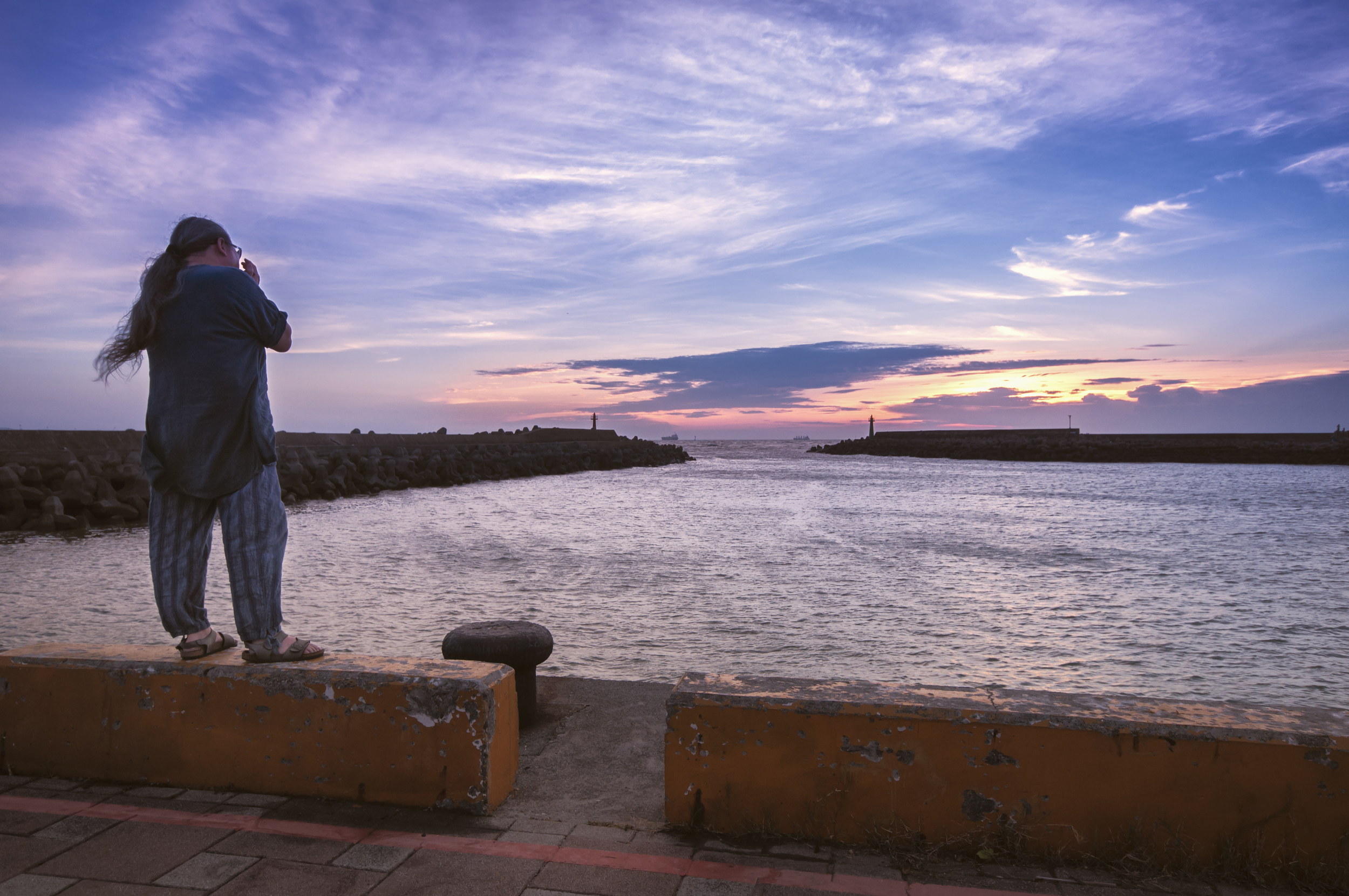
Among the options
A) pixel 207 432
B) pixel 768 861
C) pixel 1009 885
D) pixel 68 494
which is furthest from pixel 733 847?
pixel 68 494

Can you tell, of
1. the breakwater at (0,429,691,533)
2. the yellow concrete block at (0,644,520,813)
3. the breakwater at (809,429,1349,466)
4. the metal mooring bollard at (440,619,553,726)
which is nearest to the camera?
the yellow concrete block at (0,644,520,813)

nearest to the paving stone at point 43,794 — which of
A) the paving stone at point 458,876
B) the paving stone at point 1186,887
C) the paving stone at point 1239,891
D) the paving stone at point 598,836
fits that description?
the paving stone at point 458,876

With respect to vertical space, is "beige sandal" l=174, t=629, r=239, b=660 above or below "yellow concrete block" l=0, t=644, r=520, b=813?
above

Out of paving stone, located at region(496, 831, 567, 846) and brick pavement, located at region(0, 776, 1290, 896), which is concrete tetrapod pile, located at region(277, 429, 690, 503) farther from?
paving stone, located at region(496, 831, 567, 846)

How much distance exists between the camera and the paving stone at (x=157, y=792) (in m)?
2.81

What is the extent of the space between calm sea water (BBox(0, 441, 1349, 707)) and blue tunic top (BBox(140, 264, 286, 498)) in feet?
12.8

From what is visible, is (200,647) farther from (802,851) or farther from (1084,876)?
(1084,876)

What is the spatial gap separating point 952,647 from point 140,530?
13762mm

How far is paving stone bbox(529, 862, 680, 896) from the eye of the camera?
228cm

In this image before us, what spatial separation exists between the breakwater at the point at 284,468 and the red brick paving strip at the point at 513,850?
3163mm

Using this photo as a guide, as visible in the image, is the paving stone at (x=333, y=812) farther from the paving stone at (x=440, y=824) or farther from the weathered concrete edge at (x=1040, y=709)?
the weathered concrete edge at (x=1040, y=709)

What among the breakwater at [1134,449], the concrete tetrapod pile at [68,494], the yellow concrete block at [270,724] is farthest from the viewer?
the breakwater at [1134,449]

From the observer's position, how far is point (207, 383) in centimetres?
277


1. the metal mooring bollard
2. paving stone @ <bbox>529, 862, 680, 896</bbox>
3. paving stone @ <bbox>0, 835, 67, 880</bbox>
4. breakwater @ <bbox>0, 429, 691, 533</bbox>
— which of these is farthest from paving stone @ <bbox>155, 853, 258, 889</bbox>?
breakwater @ <bbox>0, 429, 691, 533</bbox>
